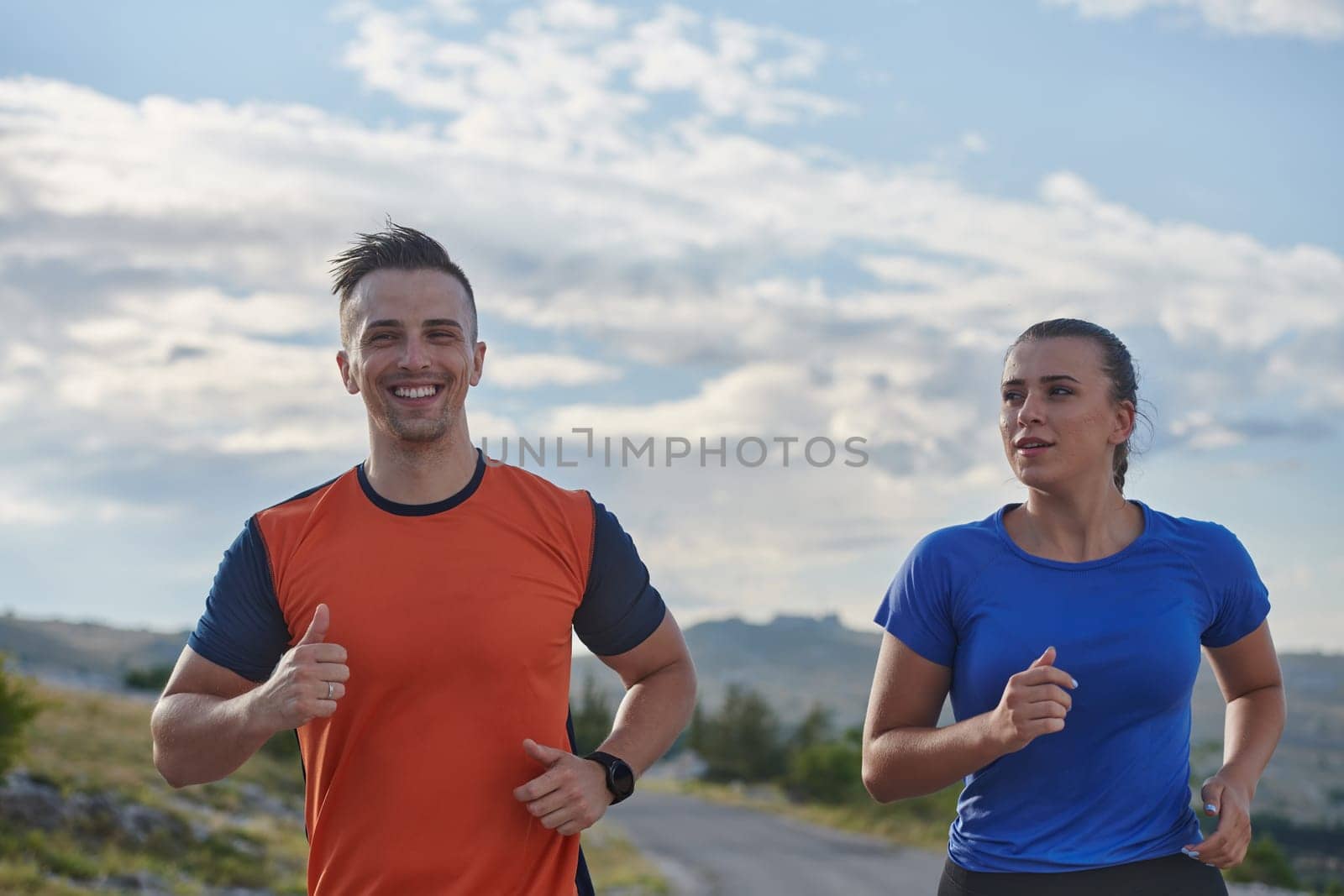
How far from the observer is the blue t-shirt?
4043 mm

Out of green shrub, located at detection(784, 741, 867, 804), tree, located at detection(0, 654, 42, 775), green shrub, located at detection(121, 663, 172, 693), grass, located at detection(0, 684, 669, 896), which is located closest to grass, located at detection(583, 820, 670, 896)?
grass, located at detection(0, 684, 669, 896)

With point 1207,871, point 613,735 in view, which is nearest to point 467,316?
point 613,735

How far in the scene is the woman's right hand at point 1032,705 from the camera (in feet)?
11.9

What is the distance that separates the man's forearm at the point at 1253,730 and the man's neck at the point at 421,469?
260 cm

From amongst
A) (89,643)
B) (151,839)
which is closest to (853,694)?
(89,643)

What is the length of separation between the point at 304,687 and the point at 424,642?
425mm

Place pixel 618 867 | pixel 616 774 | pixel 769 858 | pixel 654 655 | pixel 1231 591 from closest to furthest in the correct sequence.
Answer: pixel 616 774, pixel 654 655, pixel 1231 591, pixel 618 867, pixel 769 858

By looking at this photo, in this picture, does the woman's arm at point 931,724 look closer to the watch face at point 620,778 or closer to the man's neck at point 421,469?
the watch face at point 620,778

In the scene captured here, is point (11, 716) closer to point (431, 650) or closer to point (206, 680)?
point (206, 680)

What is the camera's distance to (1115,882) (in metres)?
4.01

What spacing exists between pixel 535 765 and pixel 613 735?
0.34 metres

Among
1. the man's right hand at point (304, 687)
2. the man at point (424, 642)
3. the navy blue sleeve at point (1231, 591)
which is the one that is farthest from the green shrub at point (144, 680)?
the navy blue sleeve at point (1231, 591)

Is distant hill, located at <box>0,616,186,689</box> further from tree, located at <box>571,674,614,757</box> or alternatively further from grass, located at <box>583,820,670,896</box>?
grass, located at <box>583,820,670,896</box>

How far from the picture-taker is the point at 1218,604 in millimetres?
4363
